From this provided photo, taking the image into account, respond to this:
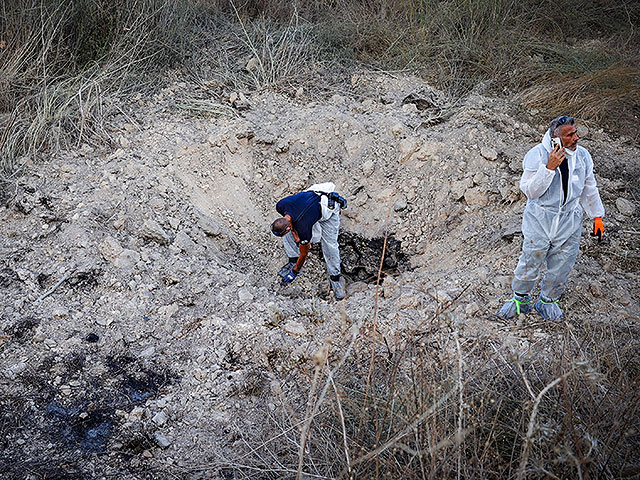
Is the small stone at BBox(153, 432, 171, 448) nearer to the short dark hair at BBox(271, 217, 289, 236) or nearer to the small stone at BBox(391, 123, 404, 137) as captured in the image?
the short dark hair at BBox(271, 217, 289, 236)

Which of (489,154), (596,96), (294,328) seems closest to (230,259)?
(294,328)

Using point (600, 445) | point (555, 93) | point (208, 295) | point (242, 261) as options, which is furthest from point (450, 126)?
point (600, 445)

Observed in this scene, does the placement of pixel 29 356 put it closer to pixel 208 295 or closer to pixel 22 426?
pixel 22 426

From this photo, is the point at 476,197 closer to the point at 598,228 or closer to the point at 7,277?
the point at 598,228

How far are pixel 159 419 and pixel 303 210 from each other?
85.2 inches

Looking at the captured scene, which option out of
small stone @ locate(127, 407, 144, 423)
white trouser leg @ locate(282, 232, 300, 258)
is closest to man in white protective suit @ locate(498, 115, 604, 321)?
white trouser leg @ locate(282, 232, 300, 258)

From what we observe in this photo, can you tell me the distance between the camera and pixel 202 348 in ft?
12.2

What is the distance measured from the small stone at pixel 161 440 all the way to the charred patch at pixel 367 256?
8.42 feet

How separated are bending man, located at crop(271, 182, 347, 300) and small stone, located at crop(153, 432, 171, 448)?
1.94 metres

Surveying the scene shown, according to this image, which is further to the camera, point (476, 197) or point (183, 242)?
point (476, 197)

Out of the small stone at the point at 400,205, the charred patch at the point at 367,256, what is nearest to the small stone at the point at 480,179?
the small stone at the point at 400,205

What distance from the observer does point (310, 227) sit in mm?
4758

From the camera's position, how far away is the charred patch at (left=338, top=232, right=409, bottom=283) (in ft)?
17.0

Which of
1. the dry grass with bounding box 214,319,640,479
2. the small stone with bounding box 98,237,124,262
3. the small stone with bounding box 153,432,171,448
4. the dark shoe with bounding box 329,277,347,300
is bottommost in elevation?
the dark shoe with bounding box 329,277,347,300
